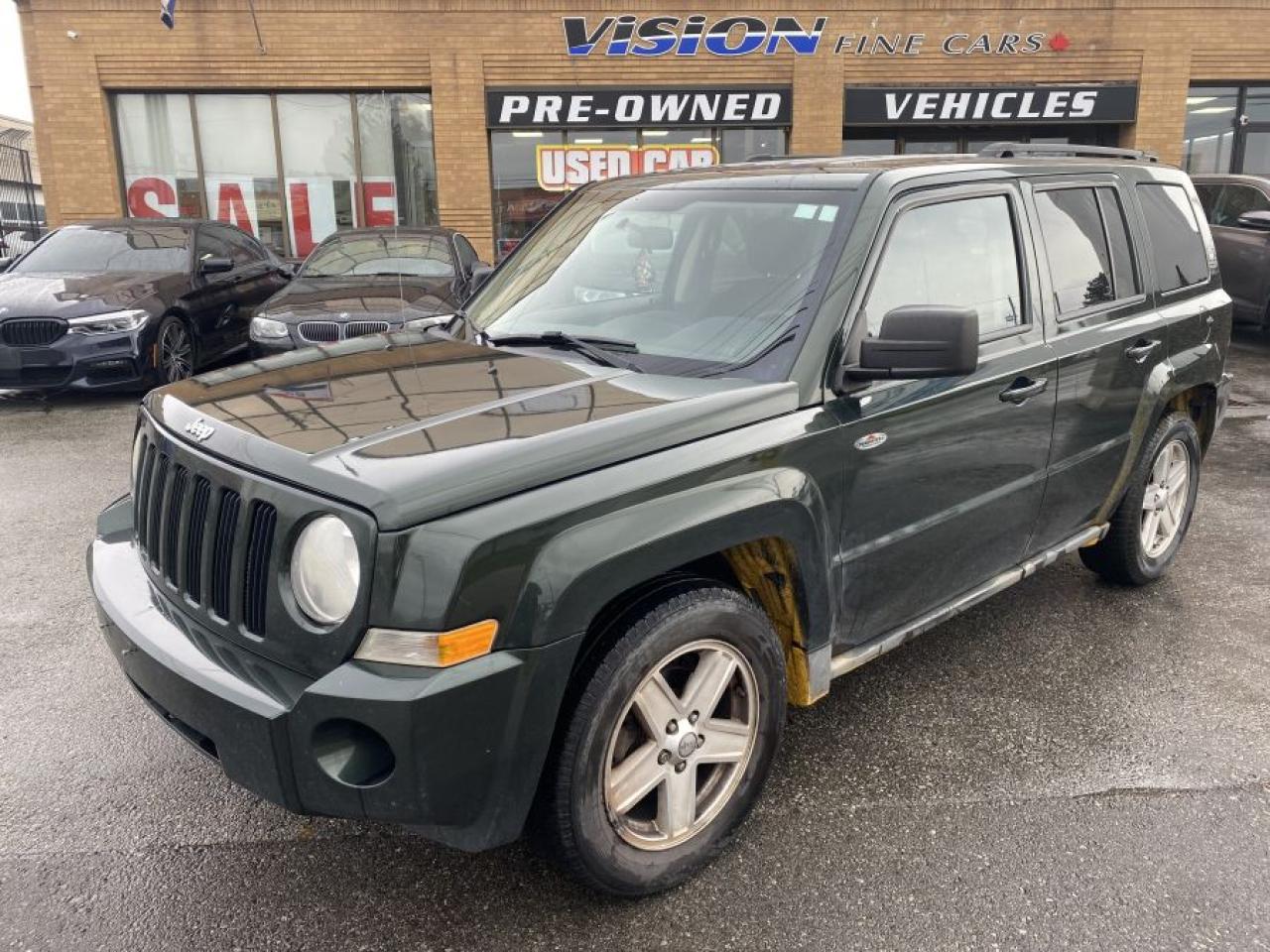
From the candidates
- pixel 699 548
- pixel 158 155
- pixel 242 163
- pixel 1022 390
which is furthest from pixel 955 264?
pixel 158 155

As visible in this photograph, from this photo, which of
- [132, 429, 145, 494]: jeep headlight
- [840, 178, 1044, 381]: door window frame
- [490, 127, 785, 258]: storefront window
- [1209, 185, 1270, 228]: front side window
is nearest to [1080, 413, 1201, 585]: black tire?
[840, 178, 1044, 381]: door window frame

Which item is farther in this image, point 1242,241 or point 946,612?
point 1242,241

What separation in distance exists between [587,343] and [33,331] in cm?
722

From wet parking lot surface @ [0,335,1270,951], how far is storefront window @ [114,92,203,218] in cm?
1317

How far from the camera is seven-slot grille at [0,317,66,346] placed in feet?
27.7

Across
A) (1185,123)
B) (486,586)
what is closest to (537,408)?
(486,586)

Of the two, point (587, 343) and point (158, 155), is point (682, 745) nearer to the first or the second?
point (587, 343)

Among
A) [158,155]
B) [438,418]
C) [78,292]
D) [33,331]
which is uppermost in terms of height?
[158,155]

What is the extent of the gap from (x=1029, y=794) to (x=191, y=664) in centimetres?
240

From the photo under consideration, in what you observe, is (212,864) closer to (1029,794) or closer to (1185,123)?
(1029,794)

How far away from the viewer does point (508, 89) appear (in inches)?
598

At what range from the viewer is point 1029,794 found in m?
3.09

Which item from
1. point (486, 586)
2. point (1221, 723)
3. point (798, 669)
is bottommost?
point (1221, 723)

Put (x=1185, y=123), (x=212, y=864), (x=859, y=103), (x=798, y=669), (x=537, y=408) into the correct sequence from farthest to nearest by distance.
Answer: (x=1185, y=123), (x=859, y=103), (x=798, y=669), (x=212, y=864), (x=537, y=408)
